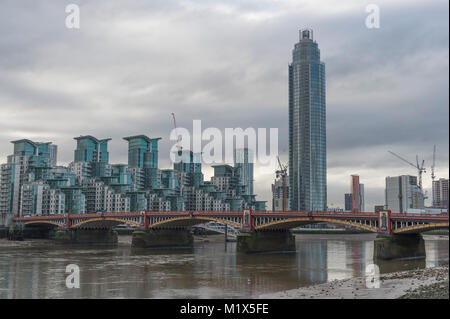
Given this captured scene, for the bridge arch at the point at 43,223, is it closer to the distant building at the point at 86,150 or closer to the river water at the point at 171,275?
the river water at the point at 171,275

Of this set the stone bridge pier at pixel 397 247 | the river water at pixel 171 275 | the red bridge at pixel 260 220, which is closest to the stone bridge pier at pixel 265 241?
the red bridge at pixel 260 220

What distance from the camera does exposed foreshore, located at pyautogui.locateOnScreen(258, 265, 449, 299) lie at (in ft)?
109

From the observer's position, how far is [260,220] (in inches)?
3445

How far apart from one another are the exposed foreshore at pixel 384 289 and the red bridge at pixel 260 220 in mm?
21493

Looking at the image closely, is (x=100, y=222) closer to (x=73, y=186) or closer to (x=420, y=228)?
(x=73, y=186)

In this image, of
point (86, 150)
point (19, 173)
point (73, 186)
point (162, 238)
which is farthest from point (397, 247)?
point (86, 150)

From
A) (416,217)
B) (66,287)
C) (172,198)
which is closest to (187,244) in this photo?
(416,217)

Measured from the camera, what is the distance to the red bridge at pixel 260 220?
68812 mm

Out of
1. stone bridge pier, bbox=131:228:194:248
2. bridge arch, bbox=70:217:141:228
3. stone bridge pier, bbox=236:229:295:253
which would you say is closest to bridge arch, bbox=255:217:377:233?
stone bridge pier, bbox=236:229:295:253

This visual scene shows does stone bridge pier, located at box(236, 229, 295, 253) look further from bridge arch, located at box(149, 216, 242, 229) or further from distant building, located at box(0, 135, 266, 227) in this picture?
distant building, located at box(0, 135, 266, 227)

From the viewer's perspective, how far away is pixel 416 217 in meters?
67.3

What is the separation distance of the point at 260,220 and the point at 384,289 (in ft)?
160
